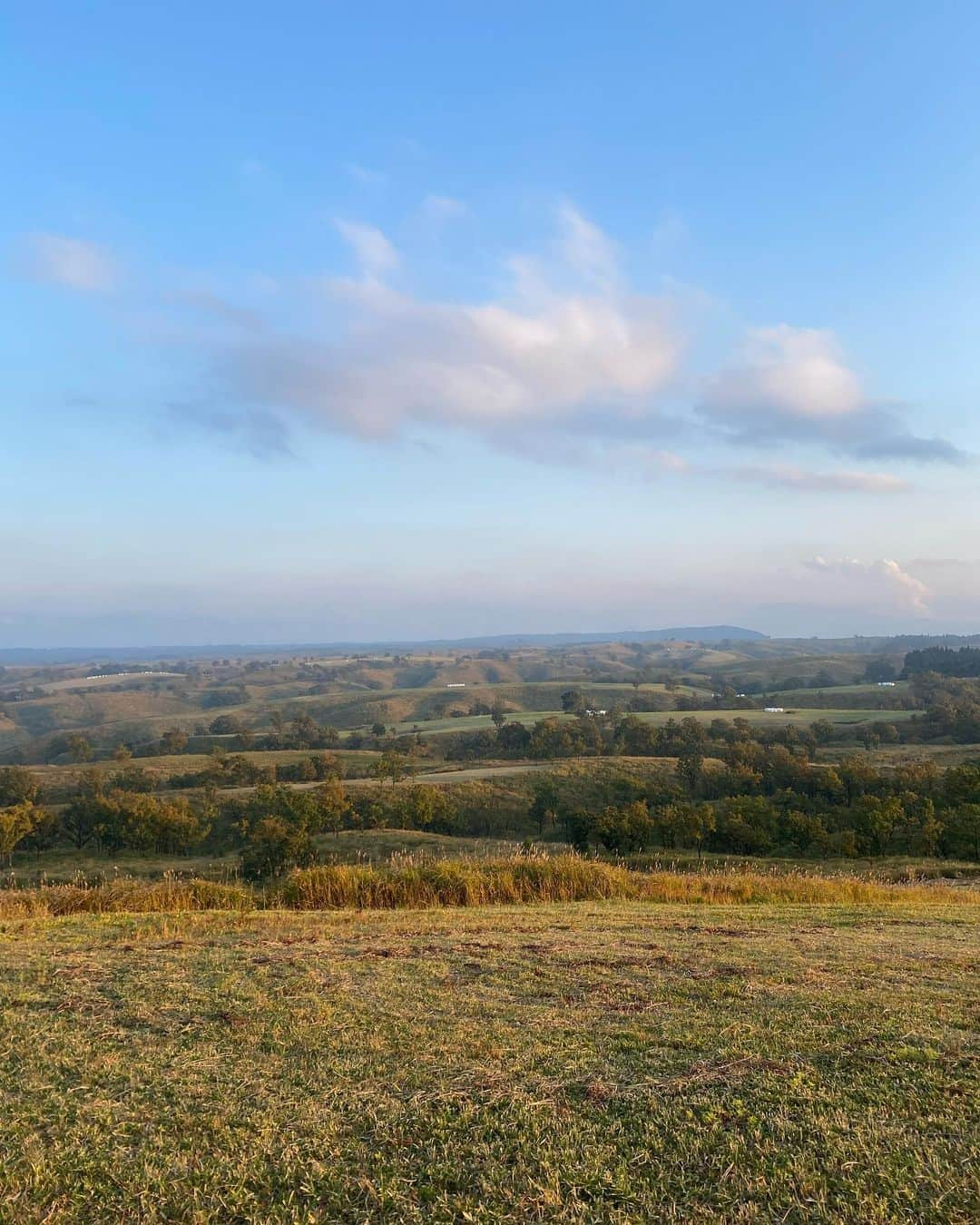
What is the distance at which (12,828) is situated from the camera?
42031 millimetres

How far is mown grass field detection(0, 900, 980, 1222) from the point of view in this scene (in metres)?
3.55

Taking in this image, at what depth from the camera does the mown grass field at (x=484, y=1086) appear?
3553mm

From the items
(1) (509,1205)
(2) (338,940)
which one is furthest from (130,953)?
(1) (509,1205)

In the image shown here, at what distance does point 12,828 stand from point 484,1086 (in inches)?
1896

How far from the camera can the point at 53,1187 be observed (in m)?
3.64

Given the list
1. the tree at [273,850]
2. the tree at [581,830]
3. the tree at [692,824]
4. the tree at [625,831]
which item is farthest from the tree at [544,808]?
the tree at [273,850]

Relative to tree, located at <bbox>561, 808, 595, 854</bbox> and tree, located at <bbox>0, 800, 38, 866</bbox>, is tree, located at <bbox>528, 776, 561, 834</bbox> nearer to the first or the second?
tree, located at <bbox>561, 808, 595, 854</bbox>

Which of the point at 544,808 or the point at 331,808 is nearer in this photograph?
the point at 331,808

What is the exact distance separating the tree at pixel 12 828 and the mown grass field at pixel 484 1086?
137 ft

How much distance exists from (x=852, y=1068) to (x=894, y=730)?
97053 mm

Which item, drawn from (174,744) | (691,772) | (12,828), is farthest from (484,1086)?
(174,744)

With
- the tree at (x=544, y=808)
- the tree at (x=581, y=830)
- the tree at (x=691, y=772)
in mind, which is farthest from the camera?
the tree at (x=691, y=772)

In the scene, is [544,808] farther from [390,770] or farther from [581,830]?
[390,770]

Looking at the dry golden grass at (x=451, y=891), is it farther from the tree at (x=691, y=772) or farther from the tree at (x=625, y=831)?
the tree at (x=691, y=772)
